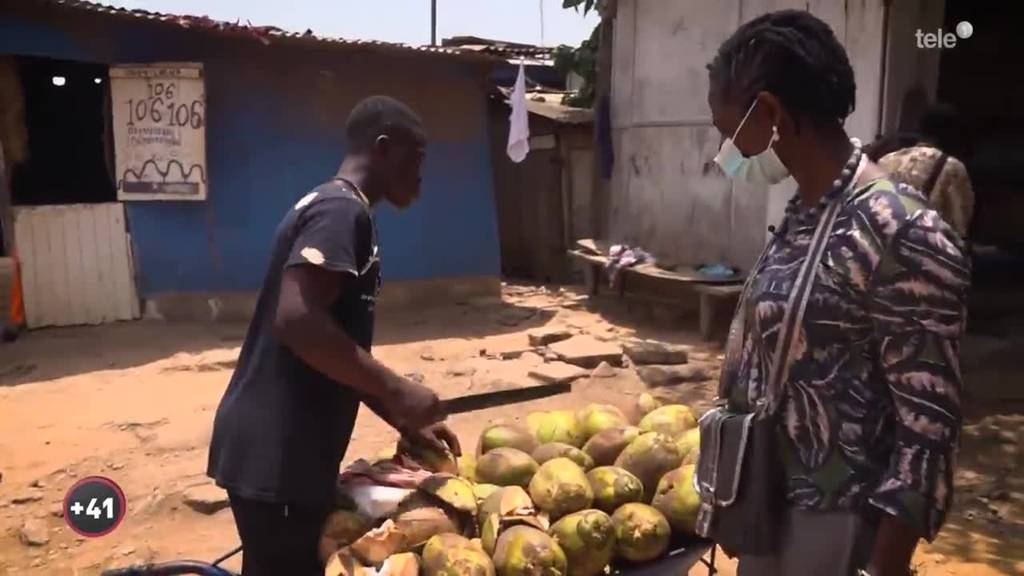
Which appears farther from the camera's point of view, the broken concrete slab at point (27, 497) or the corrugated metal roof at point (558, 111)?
the corrugated metal roof at point (558, 111)

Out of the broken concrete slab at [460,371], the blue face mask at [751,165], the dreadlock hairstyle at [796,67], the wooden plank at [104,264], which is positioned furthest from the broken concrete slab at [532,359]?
the dreadlock hairstyle at [796,67]

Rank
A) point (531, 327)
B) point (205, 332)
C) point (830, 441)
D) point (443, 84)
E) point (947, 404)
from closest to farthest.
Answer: point (947, 404) < point (830, 441) < point (205, 332) < point (531, 327) < point (443, 84)

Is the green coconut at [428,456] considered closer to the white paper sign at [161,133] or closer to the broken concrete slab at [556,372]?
the broken concrete slab at [556,372]

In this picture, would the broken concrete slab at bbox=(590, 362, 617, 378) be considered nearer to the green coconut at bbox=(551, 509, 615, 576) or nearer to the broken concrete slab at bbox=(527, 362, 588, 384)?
the broken concrete slab at bbox=(527, 362, 588, 384)

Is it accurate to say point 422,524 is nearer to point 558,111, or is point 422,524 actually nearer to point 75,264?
point 75,264

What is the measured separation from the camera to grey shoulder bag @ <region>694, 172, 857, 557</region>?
1.59 metres

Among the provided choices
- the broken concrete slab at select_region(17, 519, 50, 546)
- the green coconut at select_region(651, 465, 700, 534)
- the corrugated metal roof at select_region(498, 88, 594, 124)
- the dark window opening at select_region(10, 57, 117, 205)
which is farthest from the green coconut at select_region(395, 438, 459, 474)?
the corrugated metal roof at select_region(498, 88, 594, 124)

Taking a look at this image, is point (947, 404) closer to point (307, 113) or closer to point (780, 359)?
point (780, 359)

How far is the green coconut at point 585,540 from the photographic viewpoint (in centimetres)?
225

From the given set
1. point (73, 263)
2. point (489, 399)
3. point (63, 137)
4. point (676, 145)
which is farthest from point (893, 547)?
point (63, 137)

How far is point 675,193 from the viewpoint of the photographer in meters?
9.55

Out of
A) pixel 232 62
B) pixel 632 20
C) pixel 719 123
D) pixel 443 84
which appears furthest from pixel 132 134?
pixel 719 123

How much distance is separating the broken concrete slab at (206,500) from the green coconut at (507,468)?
2.53 m

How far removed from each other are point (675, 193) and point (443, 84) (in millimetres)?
2794
